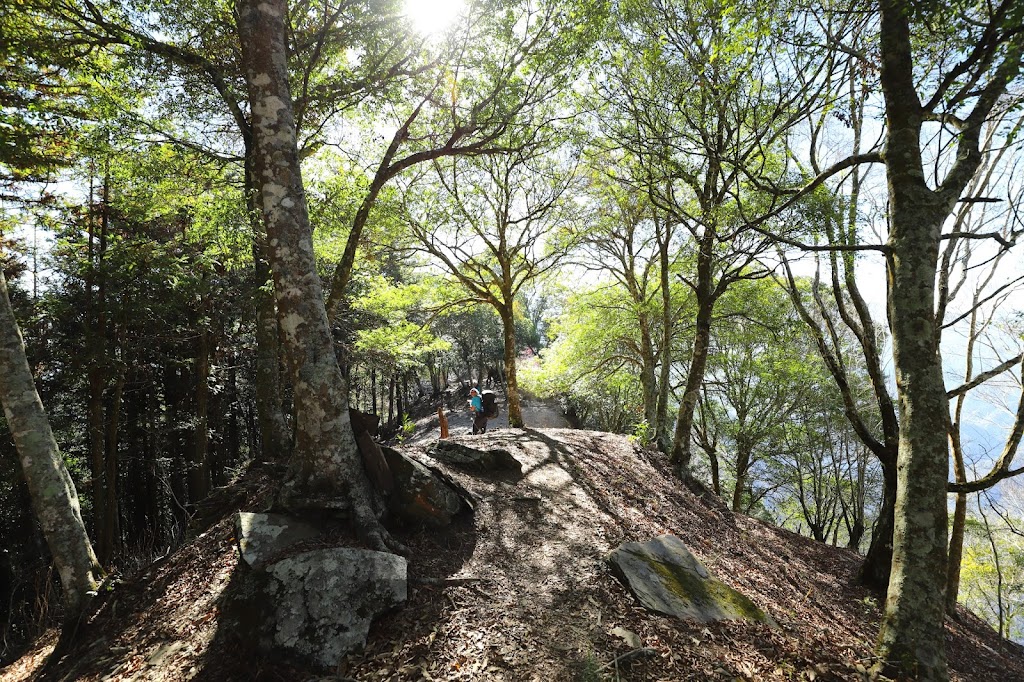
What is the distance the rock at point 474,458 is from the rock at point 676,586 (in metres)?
2.92

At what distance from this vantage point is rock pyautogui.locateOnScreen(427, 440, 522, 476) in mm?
7465

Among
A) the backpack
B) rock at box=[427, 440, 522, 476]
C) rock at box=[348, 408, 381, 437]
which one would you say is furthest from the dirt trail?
rock at box=[348, 408, 381, 437]

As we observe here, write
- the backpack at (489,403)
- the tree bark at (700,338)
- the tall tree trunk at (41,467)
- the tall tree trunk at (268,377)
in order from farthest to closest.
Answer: the backpack at (489,403), the tree bark at (700,338), the tall tree trunk at (268,377), the tall tree trunk at (41,467)

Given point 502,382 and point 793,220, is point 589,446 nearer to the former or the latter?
point 793,220

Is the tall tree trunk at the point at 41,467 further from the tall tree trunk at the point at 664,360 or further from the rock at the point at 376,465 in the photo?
the tall tree trunk at the point at 664,360

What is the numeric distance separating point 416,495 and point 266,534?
153cm

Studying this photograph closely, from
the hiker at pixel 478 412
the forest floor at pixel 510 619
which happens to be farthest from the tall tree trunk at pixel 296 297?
the hiker at pixel 478 412

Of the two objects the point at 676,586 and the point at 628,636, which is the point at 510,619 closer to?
the point at 628,636

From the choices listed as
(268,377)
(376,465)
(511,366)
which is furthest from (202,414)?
(376,465)

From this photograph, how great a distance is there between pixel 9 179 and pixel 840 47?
13.6 m

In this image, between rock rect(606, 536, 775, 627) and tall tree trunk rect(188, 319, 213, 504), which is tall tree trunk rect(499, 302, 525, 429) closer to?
rock rect(606, 536, 775, 627)

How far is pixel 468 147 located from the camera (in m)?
9.14

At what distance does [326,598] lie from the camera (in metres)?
3.54

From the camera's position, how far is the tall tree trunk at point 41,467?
5.01 m
